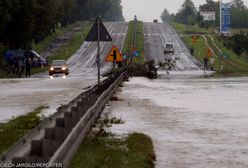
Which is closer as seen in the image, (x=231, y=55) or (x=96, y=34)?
(x=96, y=34)

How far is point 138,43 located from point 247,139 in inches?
3784

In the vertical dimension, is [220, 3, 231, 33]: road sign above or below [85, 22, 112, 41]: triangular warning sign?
above

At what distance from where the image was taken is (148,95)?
29609 mm

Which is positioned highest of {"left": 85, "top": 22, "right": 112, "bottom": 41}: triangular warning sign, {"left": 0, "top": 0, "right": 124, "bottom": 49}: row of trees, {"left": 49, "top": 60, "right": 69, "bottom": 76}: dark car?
{"left": 0, "top": 0, "right": 124, "bottom": 49}: row of trees

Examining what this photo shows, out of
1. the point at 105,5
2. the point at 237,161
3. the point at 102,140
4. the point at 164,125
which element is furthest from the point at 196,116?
the point at 105,5

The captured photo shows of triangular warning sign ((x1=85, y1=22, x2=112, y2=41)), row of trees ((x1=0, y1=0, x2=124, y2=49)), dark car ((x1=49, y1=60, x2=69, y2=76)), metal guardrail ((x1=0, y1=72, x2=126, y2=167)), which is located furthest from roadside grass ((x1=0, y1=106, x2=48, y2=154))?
row of trees ((x1=0, y1=0, x2=124, y2=49))

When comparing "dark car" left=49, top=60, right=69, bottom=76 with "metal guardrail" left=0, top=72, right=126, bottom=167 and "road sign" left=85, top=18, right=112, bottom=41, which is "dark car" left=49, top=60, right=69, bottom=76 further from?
"metal guardrail" left=0, top=72, right=126, bottom=167

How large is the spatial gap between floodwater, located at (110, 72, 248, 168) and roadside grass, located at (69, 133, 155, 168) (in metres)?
0.25

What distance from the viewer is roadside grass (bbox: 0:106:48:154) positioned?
13.3 m

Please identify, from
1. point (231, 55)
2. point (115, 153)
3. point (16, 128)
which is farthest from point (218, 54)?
point (115, 153)

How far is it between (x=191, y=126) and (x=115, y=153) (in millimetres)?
5533

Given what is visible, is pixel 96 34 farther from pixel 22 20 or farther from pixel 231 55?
pixel 231 55

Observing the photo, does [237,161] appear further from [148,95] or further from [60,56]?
[60,56]

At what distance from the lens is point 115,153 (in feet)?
39.6
